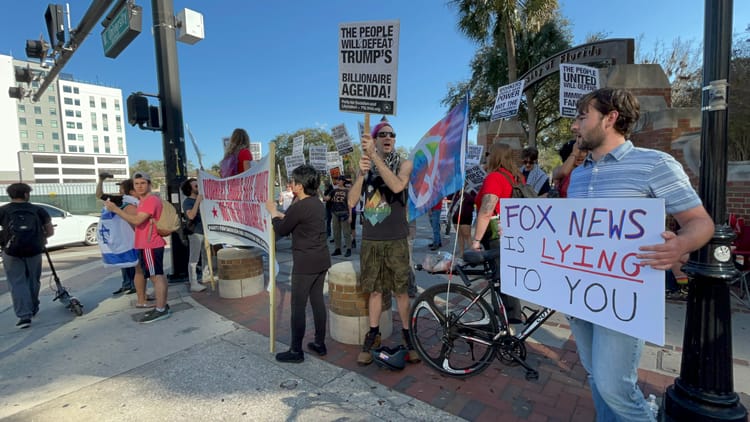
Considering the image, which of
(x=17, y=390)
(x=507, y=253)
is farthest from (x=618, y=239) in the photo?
(x=17, y=390)

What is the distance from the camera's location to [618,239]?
5.73 feet

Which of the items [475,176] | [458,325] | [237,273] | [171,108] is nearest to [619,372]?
[458,325]

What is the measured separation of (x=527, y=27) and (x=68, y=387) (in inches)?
680

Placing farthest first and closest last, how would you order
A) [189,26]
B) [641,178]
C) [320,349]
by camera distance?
[189,26], [320,349], [641,178]

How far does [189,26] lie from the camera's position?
19.9 ft

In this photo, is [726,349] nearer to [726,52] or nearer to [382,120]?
[726,52]

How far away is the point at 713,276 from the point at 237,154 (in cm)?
500

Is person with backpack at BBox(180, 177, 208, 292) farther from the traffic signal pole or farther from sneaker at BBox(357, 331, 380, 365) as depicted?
sneaker at BBox(357, 331, 380, 365)

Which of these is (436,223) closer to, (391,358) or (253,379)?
(391,358)

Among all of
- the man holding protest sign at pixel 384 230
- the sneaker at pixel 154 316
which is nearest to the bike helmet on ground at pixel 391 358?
the man holding protest sign at pixel 384 230

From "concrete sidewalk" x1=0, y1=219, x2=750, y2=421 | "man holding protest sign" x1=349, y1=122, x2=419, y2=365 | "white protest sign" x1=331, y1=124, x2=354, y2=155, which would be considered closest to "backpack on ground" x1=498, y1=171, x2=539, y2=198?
"man holding protest sign" x1=349, y1=122, x2=419, y2=365

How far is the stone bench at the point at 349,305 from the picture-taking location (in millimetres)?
3650

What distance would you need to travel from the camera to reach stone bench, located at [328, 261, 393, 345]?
3650mm

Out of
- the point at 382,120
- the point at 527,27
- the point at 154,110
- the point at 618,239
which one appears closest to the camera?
the point at 618,239
